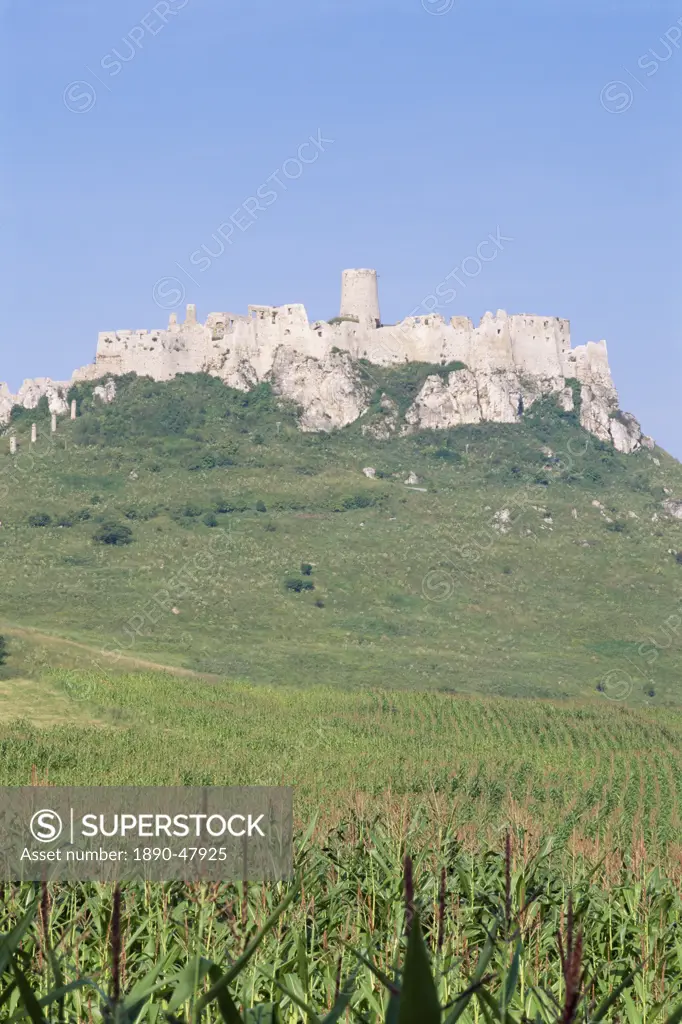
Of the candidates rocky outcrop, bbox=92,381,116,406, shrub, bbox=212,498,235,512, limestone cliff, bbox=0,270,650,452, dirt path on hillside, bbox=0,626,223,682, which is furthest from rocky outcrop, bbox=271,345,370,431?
dirt path on hillside, bbox=0,626,223,682

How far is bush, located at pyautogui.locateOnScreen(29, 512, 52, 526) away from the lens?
288ft

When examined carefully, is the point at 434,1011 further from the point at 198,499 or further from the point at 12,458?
the point at 12,458

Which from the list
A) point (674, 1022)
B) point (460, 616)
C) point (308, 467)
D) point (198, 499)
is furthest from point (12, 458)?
point (674, 1022)

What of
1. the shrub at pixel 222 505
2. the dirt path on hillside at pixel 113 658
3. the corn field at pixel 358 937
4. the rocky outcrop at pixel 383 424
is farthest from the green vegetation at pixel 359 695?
the rocky outcrop at pixel 383 424

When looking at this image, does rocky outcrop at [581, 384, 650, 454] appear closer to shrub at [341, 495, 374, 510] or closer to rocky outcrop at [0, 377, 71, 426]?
shrub at [341, 495, 374, 510]

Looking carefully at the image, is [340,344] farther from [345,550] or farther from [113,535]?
[113,535]

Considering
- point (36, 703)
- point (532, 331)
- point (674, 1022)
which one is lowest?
point (674, 1022)

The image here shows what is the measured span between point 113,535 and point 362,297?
4257 centimetres

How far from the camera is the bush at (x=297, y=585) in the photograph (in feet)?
267

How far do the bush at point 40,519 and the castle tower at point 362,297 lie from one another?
40496 mm

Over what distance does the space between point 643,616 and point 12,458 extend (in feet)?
166

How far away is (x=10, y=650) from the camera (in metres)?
48.6

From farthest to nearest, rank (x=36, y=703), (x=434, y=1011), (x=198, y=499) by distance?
1. (x=198, y=499)
2. (x=36, y=703)
3. (x=434, y=1011)

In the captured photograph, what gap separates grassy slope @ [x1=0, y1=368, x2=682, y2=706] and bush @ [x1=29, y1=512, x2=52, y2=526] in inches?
23.5
